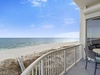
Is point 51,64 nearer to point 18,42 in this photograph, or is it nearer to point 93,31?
point 93,31

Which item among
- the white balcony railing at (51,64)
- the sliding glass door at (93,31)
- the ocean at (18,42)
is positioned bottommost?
the ocean at (18,42)

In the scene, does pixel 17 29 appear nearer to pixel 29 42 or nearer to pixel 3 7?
pixel 3 7

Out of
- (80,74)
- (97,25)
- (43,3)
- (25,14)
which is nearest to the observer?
(80,74)

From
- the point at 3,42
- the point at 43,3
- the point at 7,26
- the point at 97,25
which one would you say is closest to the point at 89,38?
the point at 97,25

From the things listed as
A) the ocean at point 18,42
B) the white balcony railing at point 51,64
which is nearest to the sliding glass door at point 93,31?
the white balcony railing at point 51,64

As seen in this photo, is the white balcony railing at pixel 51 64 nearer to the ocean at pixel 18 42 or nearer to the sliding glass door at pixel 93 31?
the sliding glass door at pixel 93 31


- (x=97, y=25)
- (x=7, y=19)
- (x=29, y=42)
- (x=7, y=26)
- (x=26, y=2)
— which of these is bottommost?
(x=29, y=42)

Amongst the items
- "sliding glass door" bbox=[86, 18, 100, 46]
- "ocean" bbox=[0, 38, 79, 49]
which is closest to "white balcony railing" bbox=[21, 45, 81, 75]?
"sliding glass door" bbox=[86, 18, 100, 46]

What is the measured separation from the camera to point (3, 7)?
22.6m

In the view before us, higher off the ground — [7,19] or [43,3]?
[43,3]

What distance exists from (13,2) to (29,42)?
36.2 feet

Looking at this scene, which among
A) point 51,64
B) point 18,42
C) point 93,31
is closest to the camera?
point 51,64

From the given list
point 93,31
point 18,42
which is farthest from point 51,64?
point 18,42

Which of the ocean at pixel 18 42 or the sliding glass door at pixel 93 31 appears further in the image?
the ocean at pixel 18 42
